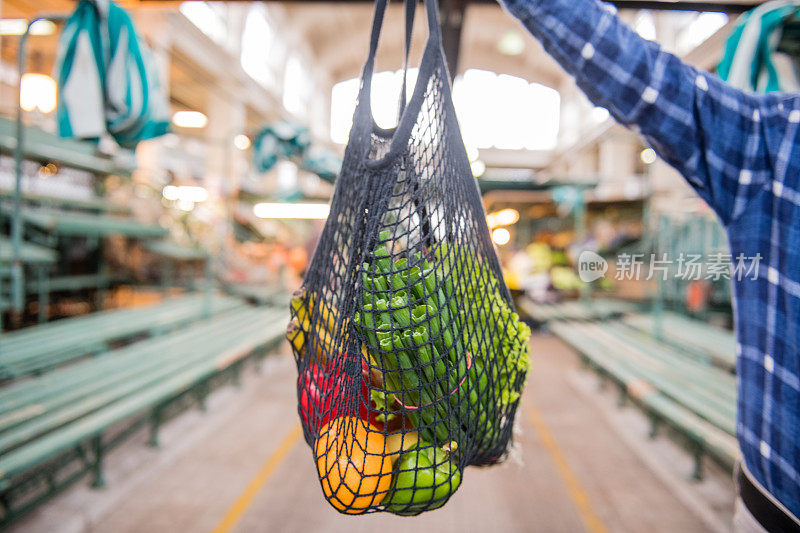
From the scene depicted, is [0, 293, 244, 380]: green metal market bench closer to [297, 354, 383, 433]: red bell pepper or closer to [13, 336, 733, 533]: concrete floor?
→ [13, 336, 733, 533]: concrete floor

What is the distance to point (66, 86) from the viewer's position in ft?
6.71

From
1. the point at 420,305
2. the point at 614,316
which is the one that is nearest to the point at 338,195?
the point at 420,305

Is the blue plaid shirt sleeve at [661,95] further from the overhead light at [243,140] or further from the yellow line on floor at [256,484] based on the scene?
the overhead light at [243,140]

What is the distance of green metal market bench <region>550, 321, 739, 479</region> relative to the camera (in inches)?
87.3

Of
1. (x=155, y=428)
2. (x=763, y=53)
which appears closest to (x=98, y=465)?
(x=155, y=428)

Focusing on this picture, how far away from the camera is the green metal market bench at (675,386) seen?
7.27ft

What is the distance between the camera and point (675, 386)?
280 cm

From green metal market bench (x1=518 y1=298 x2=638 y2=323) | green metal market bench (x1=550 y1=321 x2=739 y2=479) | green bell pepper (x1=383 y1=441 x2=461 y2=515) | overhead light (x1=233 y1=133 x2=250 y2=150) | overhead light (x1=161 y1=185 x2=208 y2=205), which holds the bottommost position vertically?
green metal market bench (x1=550 y1=321 x2=739 y2=479)

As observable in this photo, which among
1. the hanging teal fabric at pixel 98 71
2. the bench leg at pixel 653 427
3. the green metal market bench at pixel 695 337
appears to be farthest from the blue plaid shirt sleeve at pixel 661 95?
the bench leg at pixel 653 427

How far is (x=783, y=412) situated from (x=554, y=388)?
12.9ft

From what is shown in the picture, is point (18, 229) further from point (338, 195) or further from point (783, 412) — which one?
point (783, 412)

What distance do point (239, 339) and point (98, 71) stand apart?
222 centimetres

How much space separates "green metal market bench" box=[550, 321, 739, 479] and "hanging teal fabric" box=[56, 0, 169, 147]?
320 cm

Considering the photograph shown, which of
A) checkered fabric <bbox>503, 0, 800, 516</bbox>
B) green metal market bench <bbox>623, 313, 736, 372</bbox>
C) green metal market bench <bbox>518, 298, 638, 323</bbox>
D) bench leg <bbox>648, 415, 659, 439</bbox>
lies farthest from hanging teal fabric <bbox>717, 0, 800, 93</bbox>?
green metal market bench <bbox>518, 298, 638, 323</bbox>
